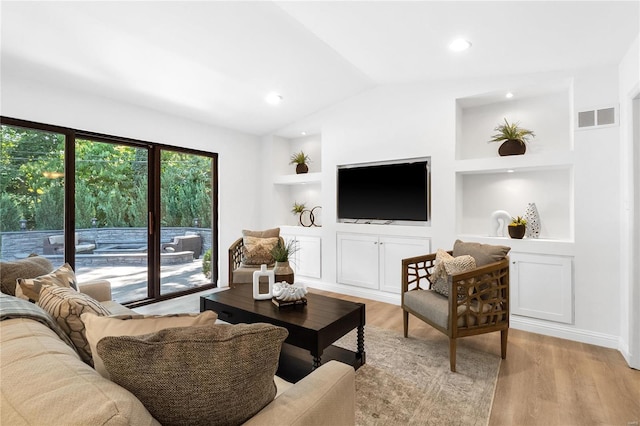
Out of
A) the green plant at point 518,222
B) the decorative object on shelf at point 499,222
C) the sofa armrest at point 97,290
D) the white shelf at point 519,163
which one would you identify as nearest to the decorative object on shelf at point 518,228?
the green plant at point 518,222

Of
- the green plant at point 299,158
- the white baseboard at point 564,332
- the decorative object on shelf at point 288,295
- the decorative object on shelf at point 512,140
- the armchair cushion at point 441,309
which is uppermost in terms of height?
the green plant at point 299,158

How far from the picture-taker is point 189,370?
76 cm

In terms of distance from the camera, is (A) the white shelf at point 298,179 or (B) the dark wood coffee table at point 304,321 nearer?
(B) the dark wood coffee table at point 304,321

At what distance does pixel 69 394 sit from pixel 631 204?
337 cm

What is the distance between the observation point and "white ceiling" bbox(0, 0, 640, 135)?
2301 mm

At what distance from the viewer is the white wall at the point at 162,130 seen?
9.71 feet

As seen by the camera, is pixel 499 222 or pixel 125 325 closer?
pixel 125 325

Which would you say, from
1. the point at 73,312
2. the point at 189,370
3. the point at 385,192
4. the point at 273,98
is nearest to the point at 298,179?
the point at 273,98

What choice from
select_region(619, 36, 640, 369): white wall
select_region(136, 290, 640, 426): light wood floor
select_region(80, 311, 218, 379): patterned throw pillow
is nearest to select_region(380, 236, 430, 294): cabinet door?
select_region(136, 290, 640, 426): light wood floor

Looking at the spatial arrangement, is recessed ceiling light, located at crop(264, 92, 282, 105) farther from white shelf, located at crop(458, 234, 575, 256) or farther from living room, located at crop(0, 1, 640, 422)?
white shelf, located at crop(458, 234, 575, 256)

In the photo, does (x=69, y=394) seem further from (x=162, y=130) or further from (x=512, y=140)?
(x=162, y=130)

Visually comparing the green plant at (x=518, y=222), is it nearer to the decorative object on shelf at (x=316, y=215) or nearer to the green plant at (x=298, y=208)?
the decorative object on shelf at (x=316, y=215)

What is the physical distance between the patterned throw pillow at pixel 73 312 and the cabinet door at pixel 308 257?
11.4 ft

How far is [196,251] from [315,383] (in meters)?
3.78
